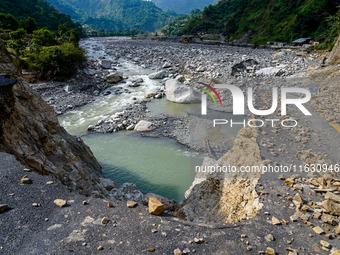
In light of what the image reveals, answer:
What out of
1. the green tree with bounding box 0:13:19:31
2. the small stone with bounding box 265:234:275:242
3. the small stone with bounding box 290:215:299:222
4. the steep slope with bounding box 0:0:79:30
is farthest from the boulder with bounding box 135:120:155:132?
the steep slope with bounding box 0:0:79:30

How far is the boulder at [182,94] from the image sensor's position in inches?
760

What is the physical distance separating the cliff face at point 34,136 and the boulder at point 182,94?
1226cm

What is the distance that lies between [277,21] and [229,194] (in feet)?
208

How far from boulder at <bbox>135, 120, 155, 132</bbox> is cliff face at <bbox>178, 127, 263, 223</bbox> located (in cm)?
691

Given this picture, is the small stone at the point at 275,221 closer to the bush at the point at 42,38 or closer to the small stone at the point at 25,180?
the small stone at the point at 25,180

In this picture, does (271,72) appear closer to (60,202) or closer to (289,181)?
(289,181)

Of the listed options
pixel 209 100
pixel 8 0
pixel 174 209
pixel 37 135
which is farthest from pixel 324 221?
pixel 8 0

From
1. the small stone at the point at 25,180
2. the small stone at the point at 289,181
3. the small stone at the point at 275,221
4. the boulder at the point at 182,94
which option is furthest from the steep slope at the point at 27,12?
the small stone at the point at 275,221

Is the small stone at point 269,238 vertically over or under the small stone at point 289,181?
under

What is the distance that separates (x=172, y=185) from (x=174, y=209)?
2.17 m

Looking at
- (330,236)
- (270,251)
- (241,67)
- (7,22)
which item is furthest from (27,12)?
(330,236)

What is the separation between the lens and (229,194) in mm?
7117

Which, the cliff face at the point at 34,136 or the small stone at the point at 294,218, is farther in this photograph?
the cliff face at the point at 34,136

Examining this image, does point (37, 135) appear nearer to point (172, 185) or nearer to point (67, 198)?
point (67, 198)
